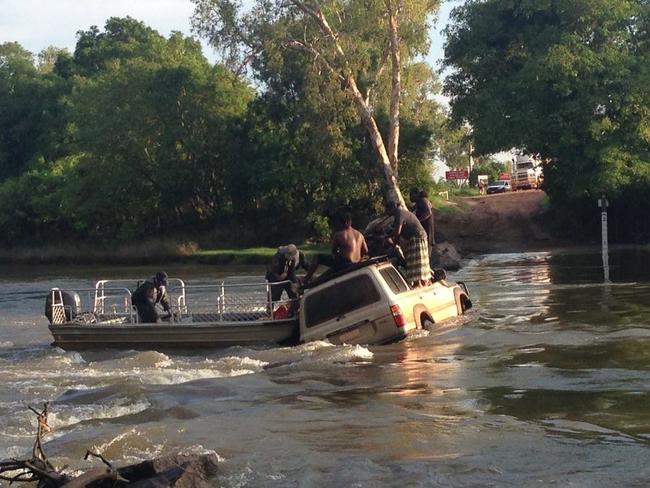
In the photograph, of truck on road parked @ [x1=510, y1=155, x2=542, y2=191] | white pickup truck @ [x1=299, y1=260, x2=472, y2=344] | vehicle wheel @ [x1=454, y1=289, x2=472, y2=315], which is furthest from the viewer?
truck on road parked @ [x1=510, y1=155, x2=542, y2=191]

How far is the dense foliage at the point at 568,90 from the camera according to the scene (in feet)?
120

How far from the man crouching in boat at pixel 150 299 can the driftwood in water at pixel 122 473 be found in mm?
9142

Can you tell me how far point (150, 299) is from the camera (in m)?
17.6

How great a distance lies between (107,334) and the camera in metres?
17.4

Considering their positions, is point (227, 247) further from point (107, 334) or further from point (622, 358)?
point (622, 358)

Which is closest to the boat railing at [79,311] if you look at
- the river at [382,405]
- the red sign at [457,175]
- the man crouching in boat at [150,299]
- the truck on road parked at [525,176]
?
the man crouching in boat at [150,299]

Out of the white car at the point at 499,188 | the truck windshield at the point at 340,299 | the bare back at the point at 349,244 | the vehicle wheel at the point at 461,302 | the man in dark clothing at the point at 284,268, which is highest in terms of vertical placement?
the white car at the point at 499,188

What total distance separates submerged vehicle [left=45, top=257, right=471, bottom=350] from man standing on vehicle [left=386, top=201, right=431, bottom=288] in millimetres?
240

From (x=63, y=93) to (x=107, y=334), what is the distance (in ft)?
187

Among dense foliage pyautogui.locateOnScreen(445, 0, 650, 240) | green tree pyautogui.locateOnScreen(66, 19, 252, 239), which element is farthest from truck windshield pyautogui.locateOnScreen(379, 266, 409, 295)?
green tree pyautogui.locateOnScreen(66, 19, 252, 239)

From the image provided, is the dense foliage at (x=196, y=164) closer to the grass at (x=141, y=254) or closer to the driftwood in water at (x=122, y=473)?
the grass at (x=141, y=254)

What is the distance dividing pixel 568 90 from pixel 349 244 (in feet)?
75.0

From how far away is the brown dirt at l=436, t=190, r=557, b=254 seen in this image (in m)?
43.3

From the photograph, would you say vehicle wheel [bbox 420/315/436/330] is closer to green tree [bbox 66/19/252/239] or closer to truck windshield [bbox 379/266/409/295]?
truck windshield [bbox 379/266/409/295]
